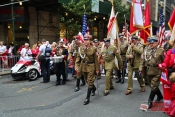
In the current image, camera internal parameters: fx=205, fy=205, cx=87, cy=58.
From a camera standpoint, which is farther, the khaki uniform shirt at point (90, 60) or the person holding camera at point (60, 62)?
the person holding camera at point (60, 62)

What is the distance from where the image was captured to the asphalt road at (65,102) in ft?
16.6

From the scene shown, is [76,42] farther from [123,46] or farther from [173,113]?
[173,113]

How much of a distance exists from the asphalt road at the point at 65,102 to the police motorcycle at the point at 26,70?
3.93 ft

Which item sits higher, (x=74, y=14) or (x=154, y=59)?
(x=74, y=14)

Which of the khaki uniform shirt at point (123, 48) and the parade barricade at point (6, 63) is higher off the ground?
the khaki uniform shirt at point (123, 48)

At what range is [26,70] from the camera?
30.3 ft

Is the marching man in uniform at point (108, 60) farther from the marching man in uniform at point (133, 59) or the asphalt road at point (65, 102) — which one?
the marching man in uniform at point (133, 59)

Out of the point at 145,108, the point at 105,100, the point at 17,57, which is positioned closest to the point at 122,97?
the point at 105,100

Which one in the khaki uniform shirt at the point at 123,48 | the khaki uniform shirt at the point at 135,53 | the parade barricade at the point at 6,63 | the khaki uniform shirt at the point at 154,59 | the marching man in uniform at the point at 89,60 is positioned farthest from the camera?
the parade barricade at the point at 6,63

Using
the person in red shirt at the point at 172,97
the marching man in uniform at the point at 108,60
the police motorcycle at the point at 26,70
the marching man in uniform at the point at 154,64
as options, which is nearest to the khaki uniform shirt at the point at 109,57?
the marching man in uniform at the point at 108,60

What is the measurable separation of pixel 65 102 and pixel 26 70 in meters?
3.97

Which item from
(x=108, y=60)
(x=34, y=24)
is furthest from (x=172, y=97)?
(x=34, y=24)

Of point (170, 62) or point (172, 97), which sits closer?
point (172, 97)

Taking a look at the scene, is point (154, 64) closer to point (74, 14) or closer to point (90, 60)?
point (90, 60)
